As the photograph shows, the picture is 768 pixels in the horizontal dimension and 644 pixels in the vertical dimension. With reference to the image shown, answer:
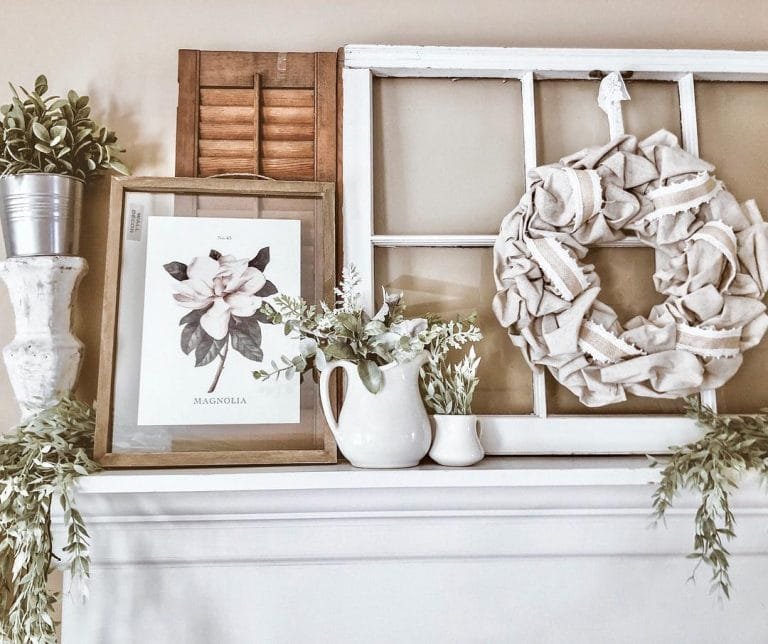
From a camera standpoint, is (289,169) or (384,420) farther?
(289,169)

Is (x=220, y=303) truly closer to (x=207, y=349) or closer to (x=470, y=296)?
(x=207, y=349)

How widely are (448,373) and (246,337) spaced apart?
0.34 metres

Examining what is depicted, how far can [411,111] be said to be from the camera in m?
1.06

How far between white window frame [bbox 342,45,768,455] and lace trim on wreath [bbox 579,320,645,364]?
0.10 metres

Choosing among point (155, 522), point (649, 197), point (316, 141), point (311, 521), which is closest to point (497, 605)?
point (311, 521)

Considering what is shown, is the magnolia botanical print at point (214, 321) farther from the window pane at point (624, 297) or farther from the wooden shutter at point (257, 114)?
the window pane at point (624, 297)

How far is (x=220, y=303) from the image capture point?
3.12 feet

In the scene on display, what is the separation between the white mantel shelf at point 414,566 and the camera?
0.87 meters

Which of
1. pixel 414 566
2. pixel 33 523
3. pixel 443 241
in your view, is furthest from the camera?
pixel 443 241

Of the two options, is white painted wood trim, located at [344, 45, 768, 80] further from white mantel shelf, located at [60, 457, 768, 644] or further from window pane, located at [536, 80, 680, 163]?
white mantel shelf, located at [60, 457, 768, 644]

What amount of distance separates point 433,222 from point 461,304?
0.16m

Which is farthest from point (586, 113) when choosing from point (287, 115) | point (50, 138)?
point (50, 138)

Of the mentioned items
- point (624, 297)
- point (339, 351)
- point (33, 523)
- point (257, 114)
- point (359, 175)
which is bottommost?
point (33, 523)

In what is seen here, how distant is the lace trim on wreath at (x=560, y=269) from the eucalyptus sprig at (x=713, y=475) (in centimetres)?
29
